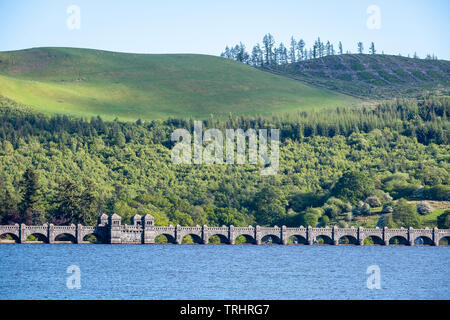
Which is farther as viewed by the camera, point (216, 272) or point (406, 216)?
point (406, 216)

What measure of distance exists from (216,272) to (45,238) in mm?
56074

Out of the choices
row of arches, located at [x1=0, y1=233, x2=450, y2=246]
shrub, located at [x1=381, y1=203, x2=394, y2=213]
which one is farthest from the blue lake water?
shrub, located at [x1=381, y1=203, x2=394, y2=213]

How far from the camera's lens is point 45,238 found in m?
151

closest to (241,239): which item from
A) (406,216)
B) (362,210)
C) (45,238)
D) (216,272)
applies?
(362,210)

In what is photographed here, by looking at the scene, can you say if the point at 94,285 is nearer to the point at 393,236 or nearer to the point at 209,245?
the point at 209,245

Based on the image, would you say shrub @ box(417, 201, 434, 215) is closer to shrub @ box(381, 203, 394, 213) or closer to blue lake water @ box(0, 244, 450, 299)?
shrub @ box(381, 203, 394, 213)

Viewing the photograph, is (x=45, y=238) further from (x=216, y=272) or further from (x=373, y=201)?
(x=373, y=201)

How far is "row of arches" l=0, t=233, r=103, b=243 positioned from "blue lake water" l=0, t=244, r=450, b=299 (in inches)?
264


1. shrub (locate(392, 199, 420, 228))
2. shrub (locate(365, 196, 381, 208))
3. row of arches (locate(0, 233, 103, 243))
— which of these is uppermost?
shrub (locate(365, 196, 381, 208))

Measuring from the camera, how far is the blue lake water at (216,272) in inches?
3273

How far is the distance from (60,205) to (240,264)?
63786 mm

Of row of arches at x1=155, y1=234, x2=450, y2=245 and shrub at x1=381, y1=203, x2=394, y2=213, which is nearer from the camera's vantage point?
row of arches at x1=155, y1=234, x2=450, y2=245

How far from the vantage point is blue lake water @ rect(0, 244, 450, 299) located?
3273 inches

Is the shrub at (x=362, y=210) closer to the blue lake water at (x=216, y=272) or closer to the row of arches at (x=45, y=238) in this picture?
the blue lake water at (x=216, y=272)
